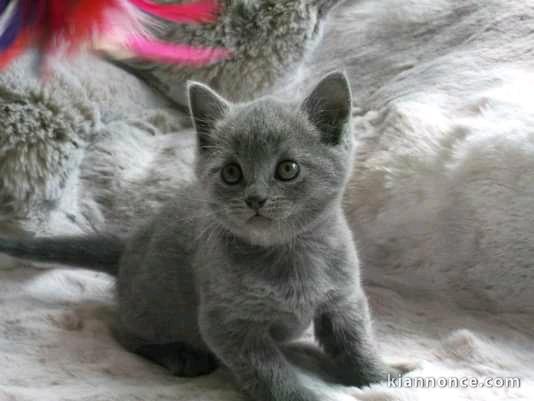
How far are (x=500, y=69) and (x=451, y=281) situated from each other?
0.41m

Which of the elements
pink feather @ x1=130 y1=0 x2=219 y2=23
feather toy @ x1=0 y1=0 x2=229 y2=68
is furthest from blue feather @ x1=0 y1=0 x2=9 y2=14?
pink feather @ x1=130 y1=0 x2=219 y2=23

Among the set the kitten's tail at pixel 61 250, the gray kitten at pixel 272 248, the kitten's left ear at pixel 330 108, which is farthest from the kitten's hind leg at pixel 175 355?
the kitten's left ear at pixel 330 108

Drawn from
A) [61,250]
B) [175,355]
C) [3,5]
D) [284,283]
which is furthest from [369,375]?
[3,5]

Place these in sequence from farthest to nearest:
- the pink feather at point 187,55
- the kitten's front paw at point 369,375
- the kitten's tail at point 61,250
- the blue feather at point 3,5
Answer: the pink feather at point 187,55, the kitten's tail at point 61,250, the kitten's front paw at point 369,375, the blue feather at point 3,5

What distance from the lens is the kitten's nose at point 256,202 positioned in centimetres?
96

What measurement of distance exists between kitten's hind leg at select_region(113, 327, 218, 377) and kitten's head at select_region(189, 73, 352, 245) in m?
0.24

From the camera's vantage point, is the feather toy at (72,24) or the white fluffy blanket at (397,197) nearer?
the feather toy at (72,24)

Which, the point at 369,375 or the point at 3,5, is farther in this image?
the point at 369,375

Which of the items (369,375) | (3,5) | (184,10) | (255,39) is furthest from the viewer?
(255,39)

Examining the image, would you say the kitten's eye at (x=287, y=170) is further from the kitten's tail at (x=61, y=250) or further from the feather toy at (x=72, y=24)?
the kitten's tail at (x=61, y=250)

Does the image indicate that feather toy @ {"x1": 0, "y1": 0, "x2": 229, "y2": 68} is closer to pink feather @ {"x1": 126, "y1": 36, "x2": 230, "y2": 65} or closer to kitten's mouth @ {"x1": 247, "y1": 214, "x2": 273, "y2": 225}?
pink feather @ {"x1": 126, "y1": 36, "x2": 230, "y2": 65}

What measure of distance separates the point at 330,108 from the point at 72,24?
0.36 meters

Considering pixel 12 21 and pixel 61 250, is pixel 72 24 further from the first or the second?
pixel 61 250

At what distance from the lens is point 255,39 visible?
1465 mm
